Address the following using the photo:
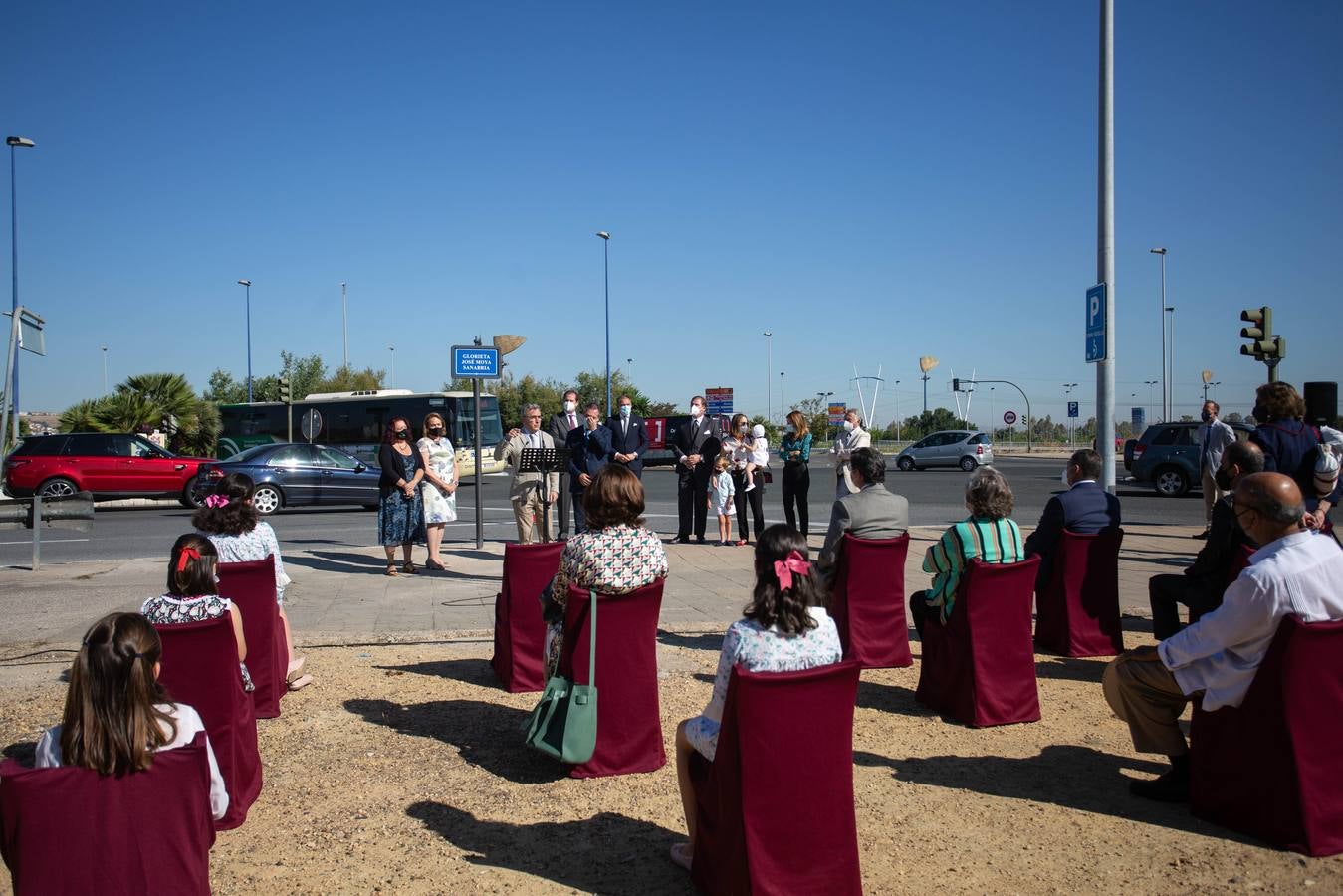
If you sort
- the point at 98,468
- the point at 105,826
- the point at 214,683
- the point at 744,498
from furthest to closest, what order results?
the point at 98,468, the point at 744,498, the point at 214,683, the point at 105,826

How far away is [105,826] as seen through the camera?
265 cm

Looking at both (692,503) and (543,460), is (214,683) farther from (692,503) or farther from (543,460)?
(692,503)

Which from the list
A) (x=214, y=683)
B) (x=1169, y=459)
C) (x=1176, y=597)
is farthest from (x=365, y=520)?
(x=1169, y=459)

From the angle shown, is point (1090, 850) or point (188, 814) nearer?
point (188, 814)

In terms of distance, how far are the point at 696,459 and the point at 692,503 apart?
1.05 meters

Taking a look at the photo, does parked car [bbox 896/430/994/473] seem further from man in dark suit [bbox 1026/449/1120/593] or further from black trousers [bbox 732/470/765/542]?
man in dark suit [bbox 1026/449/1120/593]

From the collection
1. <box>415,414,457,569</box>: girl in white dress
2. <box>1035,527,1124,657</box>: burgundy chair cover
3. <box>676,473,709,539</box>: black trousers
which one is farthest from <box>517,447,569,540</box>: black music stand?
<box>1035,527,1124,657</box>: burgundy chair cover

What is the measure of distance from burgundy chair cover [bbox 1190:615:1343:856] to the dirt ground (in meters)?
0.12

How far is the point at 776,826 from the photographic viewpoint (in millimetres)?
3234

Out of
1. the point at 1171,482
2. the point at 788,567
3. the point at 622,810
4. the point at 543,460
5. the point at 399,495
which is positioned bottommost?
the point at 622,810

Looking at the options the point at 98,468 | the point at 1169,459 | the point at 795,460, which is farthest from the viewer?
the point at 1169,459

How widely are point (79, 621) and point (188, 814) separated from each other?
22.4 ft

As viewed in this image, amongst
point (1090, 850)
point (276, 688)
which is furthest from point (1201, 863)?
point (276, 688)

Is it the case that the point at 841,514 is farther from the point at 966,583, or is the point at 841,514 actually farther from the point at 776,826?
the point at 776,826
